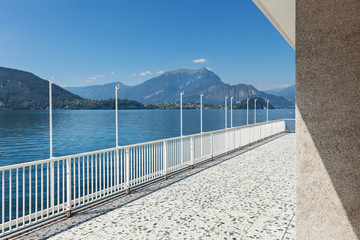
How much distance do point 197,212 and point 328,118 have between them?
112 inches

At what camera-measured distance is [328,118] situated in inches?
76.1

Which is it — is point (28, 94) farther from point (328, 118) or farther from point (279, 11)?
point (328, 118)

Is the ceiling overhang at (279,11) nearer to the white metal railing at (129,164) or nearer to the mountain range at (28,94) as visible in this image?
the white metal railing at (129,164)

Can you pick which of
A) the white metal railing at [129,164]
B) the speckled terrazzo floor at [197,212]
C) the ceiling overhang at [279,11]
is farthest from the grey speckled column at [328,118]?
the white metal railing at [129,164]

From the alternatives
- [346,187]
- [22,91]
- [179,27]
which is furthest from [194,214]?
[179,27]

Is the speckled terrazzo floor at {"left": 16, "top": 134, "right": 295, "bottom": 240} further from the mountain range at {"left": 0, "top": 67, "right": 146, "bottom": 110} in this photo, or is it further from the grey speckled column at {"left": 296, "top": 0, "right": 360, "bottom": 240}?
the mountain range at {"left": 0, "top": 67, "right": 146, "bottom": 110}

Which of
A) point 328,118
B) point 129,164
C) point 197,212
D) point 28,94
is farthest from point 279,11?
point 28,94

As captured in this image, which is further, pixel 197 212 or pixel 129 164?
pixel 129 164

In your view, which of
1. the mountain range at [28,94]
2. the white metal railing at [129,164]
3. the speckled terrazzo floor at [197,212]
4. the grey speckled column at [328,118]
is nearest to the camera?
the grey speckled column at [328,118]

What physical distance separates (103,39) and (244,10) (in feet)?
323

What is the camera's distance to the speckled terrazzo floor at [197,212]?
11.4ft

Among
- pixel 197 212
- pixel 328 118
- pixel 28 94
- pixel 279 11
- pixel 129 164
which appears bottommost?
pixel 197 212

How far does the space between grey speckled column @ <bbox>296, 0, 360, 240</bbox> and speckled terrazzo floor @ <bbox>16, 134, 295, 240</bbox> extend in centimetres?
161

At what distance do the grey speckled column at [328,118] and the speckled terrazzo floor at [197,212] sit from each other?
1612 millimetres
